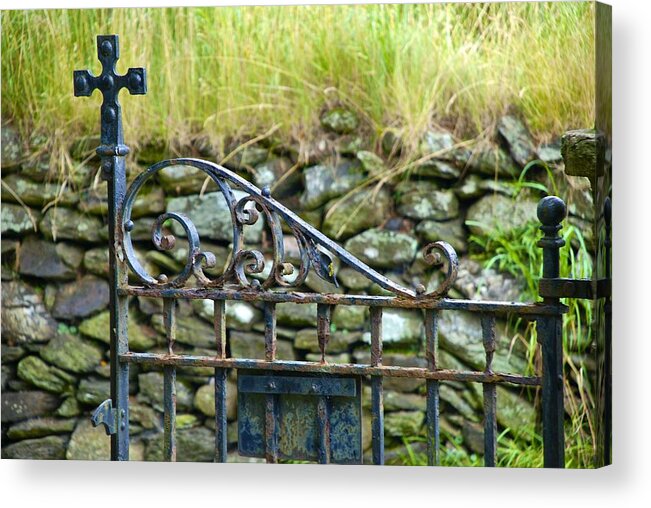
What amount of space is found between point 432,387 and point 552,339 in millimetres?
266

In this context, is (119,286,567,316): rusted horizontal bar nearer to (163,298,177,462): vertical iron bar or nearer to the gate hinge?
(163,298,177,462): vertical iron bar

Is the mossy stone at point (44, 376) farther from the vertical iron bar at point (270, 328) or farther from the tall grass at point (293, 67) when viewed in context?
the vertical iron bar at point (270, 328)

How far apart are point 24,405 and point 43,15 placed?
1.23m

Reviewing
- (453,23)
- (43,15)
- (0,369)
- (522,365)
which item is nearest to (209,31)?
(43,15)

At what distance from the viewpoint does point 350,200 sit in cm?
352

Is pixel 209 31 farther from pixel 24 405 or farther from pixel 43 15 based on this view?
pixel 24 405

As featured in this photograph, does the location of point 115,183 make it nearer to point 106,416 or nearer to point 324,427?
point 106,416

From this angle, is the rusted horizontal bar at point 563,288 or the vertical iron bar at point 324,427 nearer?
the rusted horizontal bar at point 563,288

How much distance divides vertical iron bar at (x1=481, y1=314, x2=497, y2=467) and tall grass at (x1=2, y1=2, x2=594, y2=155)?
3.67 ft

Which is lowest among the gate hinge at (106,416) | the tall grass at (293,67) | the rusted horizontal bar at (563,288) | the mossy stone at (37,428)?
the mossy stone at (37,428)

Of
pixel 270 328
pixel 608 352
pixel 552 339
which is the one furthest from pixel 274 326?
pixel 608 352

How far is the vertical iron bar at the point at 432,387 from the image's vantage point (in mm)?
2234

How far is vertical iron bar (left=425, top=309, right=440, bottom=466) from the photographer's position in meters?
2.23

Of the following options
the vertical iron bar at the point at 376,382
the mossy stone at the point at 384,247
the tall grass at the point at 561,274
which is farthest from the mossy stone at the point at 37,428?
the vertical iron bar at the point at 376,382
